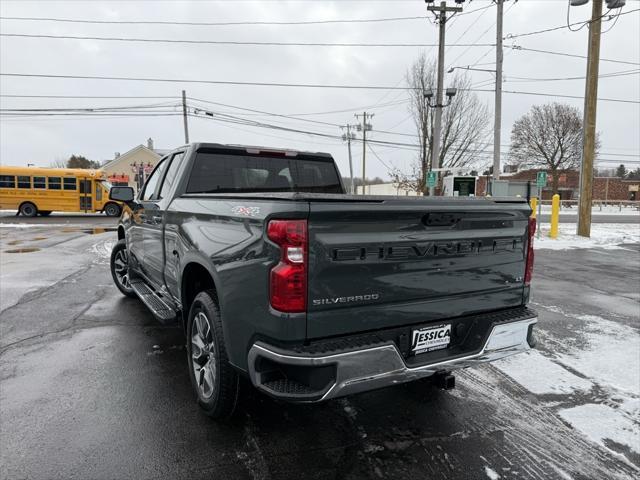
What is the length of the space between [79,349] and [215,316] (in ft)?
8.07

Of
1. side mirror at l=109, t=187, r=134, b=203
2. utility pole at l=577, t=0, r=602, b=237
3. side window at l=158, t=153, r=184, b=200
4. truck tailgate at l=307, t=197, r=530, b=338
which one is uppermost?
utility pole at l=577, t=0, r=602, b=237

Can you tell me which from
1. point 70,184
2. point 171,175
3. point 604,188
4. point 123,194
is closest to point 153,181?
point 123,194

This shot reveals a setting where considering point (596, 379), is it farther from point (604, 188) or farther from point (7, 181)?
point (604, 188)

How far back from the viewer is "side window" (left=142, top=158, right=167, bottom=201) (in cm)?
485

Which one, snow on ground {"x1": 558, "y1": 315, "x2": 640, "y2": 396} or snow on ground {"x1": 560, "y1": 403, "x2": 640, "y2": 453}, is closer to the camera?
snow on ground {"x1": 560, "y1": 403, "x2": 640, "y2": 453}

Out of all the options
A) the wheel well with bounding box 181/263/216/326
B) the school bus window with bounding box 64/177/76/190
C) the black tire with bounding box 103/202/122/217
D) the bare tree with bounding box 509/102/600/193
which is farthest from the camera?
the bare tree with bounding box 509/102/600/193

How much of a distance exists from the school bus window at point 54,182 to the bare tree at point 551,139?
1754 inches

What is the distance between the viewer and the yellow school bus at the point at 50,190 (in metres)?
24.6

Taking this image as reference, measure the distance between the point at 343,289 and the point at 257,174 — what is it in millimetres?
2328

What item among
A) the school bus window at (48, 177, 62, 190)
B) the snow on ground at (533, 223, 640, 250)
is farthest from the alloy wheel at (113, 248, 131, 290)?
the school bus window at (48, 177, 62, 190)

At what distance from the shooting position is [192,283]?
349 centimetres

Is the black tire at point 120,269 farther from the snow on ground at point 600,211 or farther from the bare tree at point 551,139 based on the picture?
the bare tree at point 551,139

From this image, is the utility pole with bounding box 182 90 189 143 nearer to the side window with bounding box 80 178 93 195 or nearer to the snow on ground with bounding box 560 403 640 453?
the side window with bounding box 80 178 93 195

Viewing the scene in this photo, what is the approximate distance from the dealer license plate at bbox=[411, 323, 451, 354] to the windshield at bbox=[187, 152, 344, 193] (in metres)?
2.28
